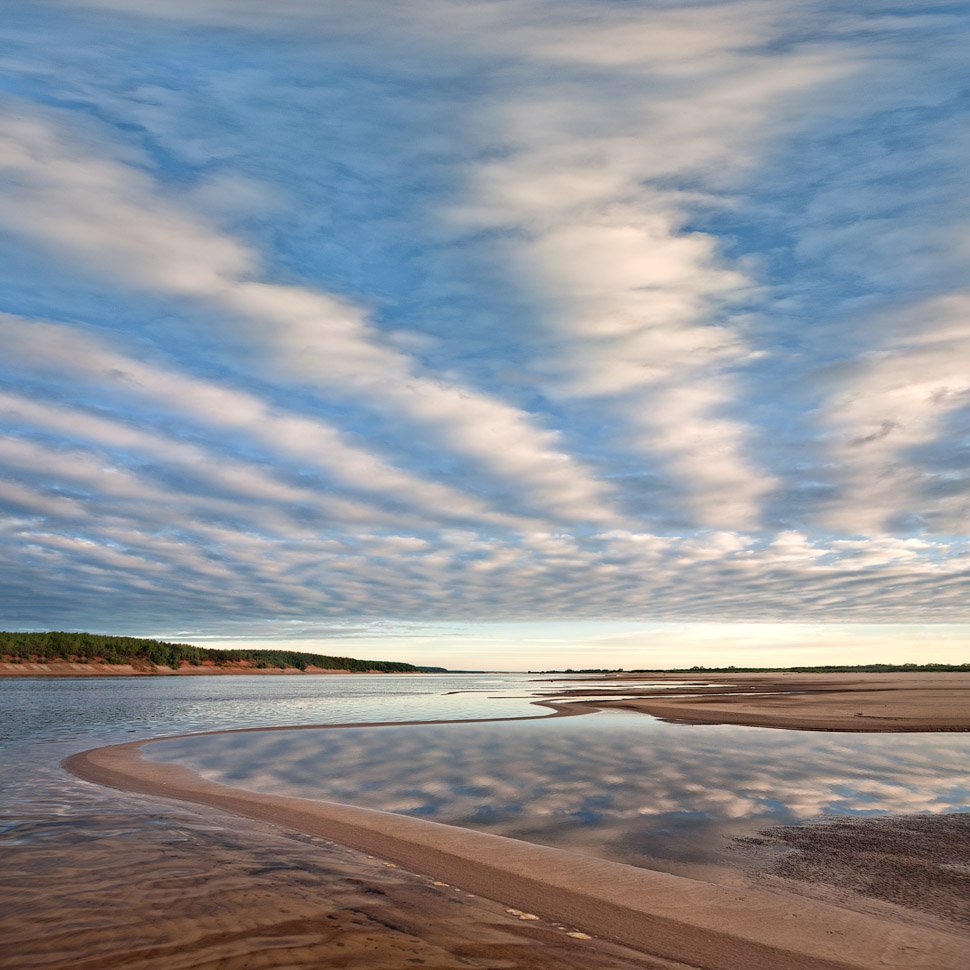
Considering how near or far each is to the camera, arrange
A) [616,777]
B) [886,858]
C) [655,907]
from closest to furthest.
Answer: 1. [655,907]
2. [886,858]
3. [616,777]

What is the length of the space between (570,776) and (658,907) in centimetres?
909

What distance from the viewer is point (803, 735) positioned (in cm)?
2452

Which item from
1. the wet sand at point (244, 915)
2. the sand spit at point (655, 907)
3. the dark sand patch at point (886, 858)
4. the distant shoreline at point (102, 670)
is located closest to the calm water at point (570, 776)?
the dark sand patch at point (886, 858)

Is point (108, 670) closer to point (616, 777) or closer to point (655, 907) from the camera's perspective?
point (616, 777)

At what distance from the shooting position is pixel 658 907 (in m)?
7.67

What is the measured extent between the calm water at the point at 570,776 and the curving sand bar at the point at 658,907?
1.09 m

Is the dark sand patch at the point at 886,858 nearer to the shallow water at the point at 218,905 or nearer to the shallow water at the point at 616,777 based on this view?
the shallow water at the point at 616,777

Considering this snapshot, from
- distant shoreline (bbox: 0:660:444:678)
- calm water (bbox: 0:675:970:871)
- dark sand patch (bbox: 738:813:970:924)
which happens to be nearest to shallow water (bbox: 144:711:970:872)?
calm water (bbox: 0:675:970:871)

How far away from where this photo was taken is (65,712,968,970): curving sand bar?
21.1 feet

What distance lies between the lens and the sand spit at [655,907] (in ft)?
21.1

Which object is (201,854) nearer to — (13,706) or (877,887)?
(877,887)

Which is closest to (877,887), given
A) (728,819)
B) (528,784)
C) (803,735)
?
(728,819)

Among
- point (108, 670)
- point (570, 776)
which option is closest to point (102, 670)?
point (108, 670)

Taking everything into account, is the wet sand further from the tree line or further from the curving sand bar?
the tree line
